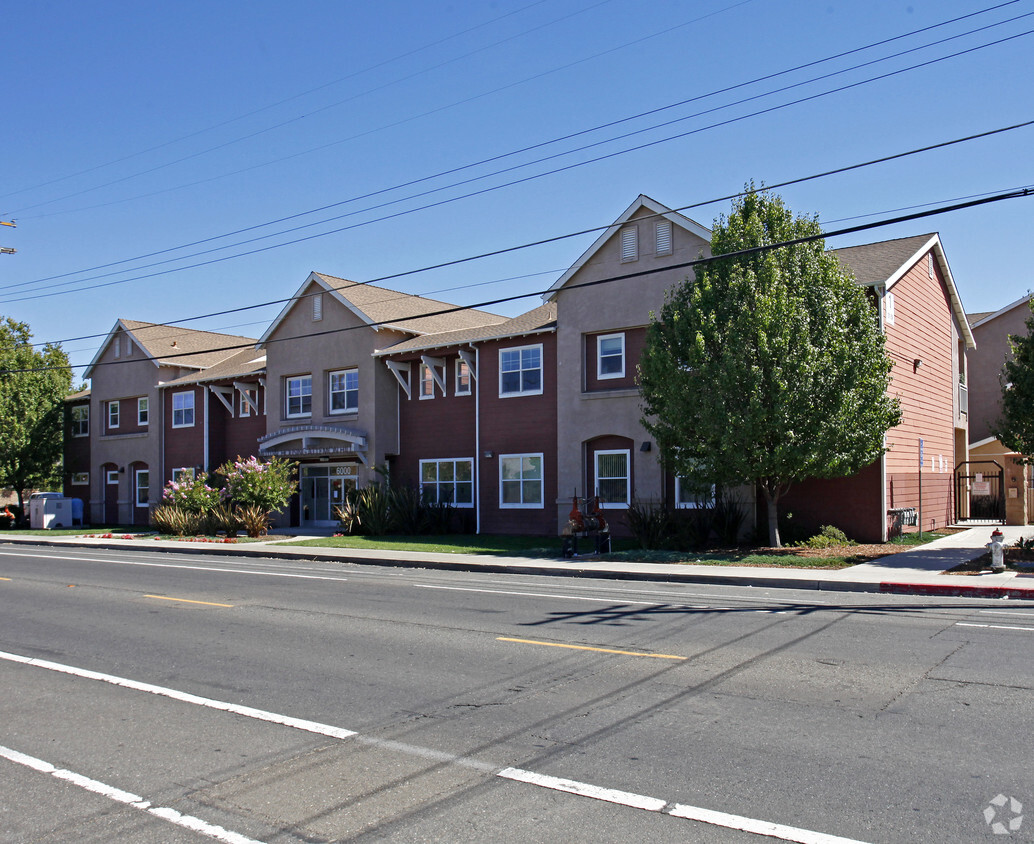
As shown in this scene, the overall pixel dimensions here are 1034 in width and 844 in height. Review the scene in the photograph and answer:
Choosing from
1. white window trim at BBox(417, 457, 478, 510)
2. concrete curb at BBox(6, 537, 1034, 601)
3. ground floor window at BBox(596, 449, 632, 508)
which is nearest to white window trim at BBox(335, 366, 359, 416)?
white window trim at BBox(417, 457, 478, 510)

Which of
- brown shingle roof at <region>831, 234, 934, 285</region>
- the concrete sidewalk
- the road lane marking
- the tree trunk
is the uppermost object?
brown shingle roof at <region>831, 234, 934, 285</region>

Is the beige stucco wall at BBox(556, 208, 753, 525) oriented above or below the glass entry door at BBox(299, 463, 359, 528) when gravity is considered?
above

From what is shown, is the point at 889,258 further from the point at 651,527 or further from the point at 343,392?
the point at 343,392

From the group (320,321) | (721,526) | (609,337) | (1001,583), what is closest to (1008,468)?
(721,526)

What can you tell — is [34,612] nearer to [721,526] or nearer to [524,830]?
[524,830]

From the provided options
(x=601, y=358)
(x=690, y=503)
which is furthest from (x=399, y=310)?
(x=690, y=503)

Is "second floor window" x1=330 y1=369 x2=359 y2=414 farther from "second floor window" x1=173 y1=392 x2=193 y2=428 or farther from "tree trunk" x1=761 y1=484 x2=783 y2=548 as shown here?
"tree trunk" x1=761 y1=484 x2=783 y2=548

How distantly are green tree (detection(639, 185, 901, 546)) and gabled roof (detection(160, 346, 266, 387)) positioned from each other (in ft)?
67.7

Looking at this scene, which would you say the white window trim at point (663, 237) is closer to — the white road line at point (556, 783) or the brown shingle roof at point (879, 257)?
the brown shingle roof at point (879, 257)

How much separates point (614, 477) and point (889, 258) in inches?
384

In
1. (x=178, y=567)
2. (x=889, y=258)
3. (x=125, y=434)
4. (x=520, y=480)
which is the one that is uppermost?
(x=889, y=258)

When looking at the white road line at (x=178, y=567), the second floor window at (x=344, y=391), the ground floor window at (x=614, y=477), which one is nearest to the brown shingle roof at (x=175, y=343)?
the second floor window at (x=344, y=391)

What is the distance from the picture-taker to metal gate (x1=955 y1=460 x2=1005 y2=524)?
99.4 feet

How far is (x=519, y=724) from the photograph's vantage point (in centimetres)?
673
